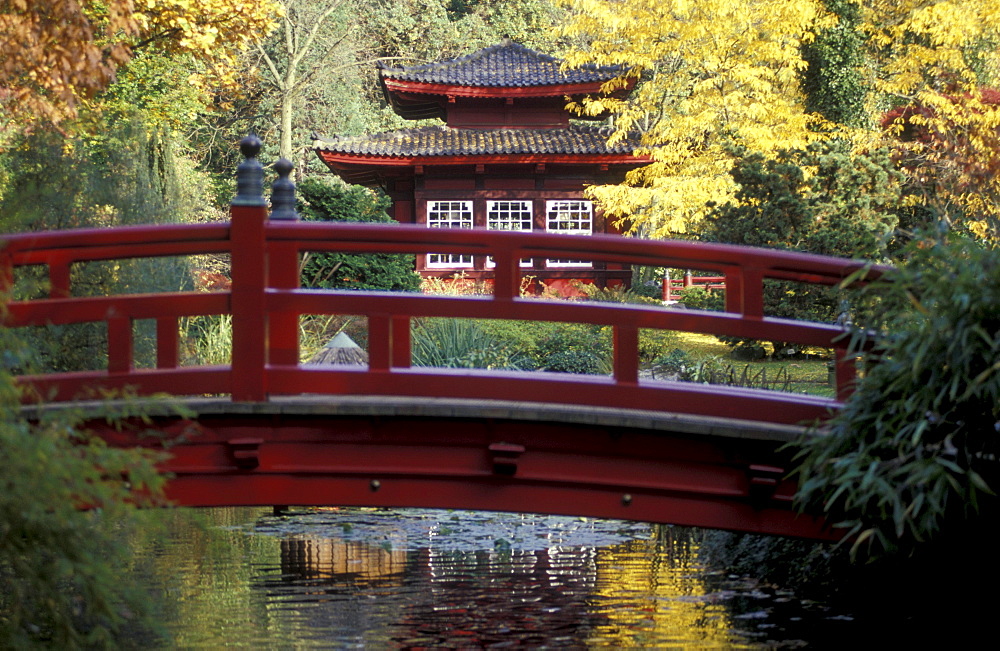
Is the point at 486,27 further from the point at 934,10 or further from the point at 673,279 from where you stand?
the point at 934,10

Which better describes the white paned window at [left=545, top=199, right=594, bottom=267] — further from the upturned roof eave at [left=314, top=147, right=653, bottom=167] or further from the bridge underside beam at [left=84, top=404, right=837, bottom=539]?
the bridge underside beam at [left=84, top=404, right=837, bottom=539]

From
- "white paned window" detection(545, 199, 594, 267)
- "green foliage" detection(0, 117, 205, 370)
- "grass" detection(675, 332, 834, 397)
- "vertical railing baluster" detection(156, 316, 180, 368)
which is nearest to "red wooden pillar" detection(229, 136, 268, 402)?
"vertical railing baluster" detection(156, 316, 180, 368)

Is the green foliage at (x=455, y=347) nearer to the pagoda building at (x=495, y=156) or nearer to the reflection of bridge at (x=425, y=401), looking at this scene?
the reflection of bridge at (x=425, y=401)

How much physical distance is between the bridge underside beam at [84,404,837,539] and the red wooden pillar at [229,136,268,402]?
177 mm

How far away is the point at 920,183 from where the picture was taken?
21.9 meters

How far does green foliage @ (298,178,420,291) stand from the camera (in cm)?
1493

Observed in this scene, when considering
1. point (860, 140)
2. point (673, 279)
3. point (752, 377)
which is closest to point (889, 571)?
point (752, 377)

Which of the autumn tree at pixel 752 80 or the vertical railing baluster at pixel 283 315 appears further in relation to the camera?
the autumn tree at pixel 752 80

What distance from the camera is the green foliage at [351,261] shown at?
14.9m

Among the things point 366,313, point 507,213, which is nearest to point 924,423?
point 366,313

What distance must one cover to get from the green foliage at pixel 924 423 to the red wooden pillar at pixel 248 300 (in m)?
2.56

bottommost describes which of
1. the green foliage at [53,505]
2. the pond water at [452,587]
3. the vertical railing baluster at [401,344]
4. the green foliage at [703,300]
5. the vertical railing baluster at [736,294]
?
the pond water at [452,587]

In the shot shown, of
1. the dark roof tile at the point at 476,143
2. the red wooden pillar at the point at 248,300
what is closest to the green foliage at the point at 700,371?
the red wooden pillar at the point at 248,300

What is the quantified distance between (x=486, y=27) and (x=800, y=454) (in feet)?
113
